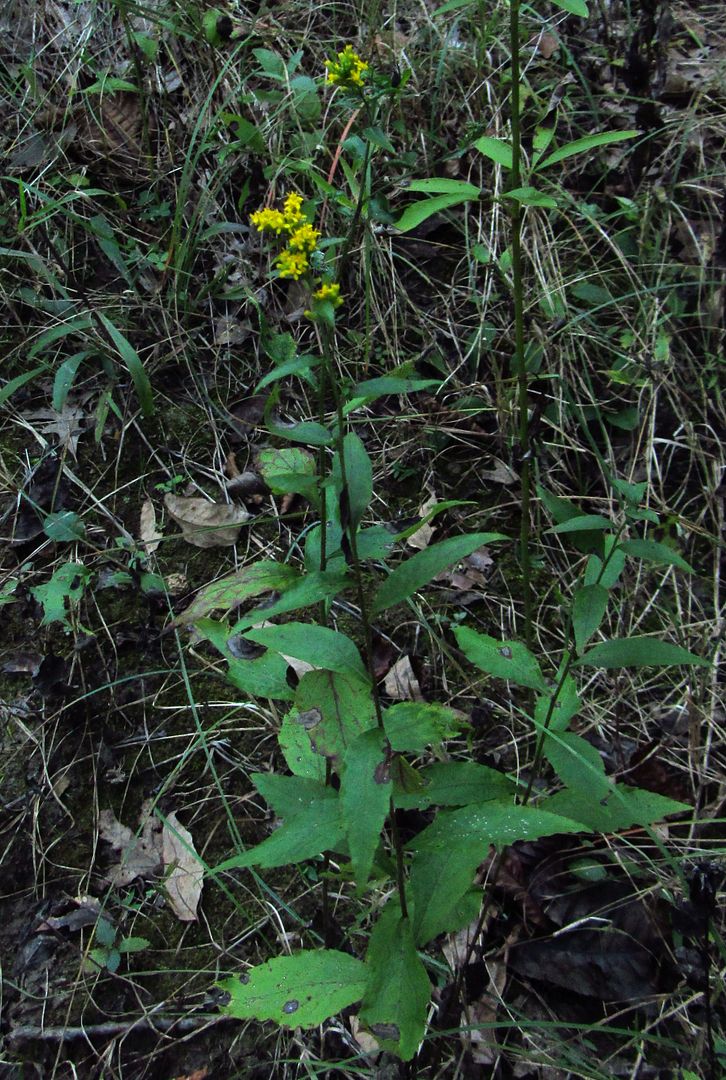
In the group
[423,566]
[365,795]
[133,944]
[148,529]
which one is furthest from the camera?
[148,529]

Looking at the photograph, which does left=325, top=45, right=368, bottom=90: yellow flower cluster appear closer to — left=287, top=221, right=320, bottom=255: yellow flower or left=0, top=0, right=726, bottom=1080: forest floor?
left=0, top=0, right=726, bottom=1080: forest floor

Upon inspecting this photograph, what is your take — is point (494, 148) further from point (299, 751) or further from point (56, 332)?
point (56, 332)

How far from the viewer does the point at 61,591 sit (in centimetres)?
228

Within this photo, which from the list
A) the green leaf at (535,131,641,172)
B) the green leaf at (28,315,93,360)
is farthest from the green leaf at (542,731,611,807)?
the green leaf at (28,315,93,360)

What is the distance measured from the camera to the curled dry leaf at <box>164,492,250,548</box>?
2441 mm

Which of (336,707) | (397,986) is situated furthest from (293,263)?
(397,986)

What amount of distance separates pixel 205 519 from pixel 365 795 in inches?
56.5

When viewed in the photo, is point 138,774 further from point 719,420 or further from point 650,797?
point 719,420

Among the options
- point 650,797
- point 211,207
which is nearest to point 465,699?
point 650,797

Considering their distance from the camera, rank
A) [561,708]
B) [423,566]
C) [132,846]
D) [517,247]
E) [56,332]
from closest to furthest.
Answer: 1. [423,566]
2. [517,247]
3. [561,708]
4. [132,846]
5. [56,332]

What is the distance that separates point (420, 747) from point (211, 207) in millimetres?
2221

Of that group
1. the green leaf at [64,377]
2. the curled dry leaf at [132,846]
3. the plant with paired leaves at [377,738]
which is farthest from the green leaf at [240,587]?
the green leaf at [64,377]

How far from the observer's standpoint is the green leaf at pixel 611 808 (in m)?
1.60

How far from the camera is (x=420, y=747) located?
1.34 m
